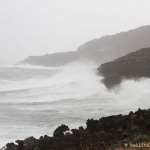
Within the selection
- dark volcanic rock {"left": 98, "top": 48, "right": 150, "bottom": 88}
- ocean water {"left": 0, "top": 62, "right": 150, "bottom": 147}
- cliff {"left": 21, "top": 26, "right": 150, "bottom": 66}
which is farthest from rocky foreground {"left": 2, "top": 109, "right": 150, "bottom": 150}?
cliff {"left": 21, "top": 26, "right": 150, "bottom": 66}

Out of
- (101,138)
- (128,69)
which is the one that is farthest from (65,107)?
(101,138)

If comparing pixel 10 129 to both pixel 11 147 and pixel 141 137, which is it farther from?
pixel 141 137

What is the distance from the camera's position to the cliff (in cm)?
8212

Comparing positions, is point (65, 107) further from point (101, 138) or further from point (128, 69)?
point (101, 138)

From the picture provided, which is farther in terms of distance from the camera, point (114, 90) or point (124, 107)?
point (114, 90)

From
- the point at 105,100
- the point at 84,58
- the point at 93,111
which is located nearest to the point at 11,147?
the point at 93,111

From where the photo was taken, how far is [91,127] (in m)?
15.3

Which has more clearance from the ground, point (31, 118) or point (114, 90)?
point (114, 90)

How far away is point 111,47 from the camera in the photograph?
302ft

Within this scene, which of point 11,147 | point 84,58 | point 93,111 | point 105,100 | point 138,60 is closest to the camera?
point 11,147

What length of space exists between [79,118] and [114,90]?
13.9 meters

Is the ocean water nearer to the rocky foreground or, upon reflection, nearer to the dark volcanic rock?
the dark volcanic rock

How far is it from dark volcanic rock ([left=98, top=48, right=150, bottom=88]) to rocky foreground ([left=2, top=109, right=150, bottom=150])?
2263 cm

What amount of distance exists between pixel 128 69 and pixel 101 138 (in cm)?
2647
